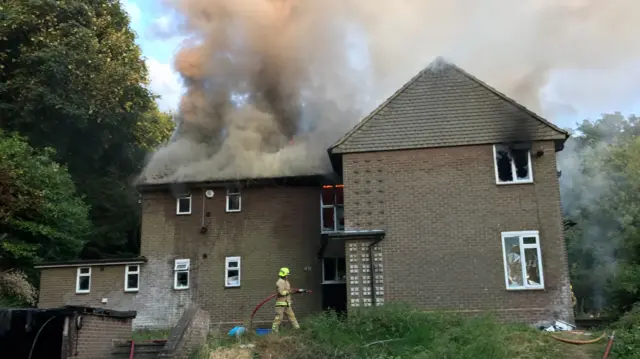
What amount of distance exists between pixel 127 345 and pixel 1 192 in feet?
33.6

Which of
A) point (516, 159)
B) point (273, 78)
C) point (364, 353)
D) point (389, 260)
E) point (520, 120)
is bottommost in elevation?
point (364, 353)

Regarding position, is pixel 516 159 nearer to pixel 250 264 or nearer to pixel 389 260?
pixel 389 260

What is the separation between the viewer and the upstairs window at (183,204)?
1890 centimetres

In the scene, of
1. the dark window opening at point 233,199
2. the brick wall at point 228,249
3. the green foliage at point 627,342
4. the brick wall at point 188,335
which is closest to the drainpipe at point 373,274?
the brick wall at point 228,249

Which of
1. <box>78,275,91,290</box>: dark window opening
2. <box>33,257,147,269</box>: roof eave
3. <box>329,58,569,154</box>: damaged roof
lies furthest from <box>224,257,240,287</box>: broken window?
<box>329,58,569,154</box>: damaged roof

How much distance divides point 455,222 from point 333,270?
481 centimetres

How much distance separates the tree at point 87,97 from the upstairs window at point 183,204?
7203 millimetres

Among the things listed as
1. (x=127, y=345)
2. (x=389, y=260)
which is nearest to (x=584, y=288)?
(x=389, y=260)

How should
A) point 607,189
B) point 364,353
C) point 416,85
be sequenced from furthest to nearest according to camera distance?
point 607,189, point 416,85, point 364,353

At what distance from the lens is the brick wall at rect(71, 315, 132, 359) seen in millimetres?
10531

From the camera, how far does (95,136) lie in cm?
2602

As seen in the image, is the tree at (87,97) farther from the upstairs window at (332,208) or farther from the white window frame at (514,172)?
the white window frame at (514,172)

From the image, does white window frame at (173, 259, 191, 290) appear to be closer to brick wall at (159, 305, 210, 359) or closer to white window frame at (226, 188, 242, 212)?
white window frame at (226, 188, 242, 212)

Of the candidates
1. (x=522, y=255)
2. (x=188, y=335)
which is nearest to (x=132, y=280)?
(x=188, y=335)
